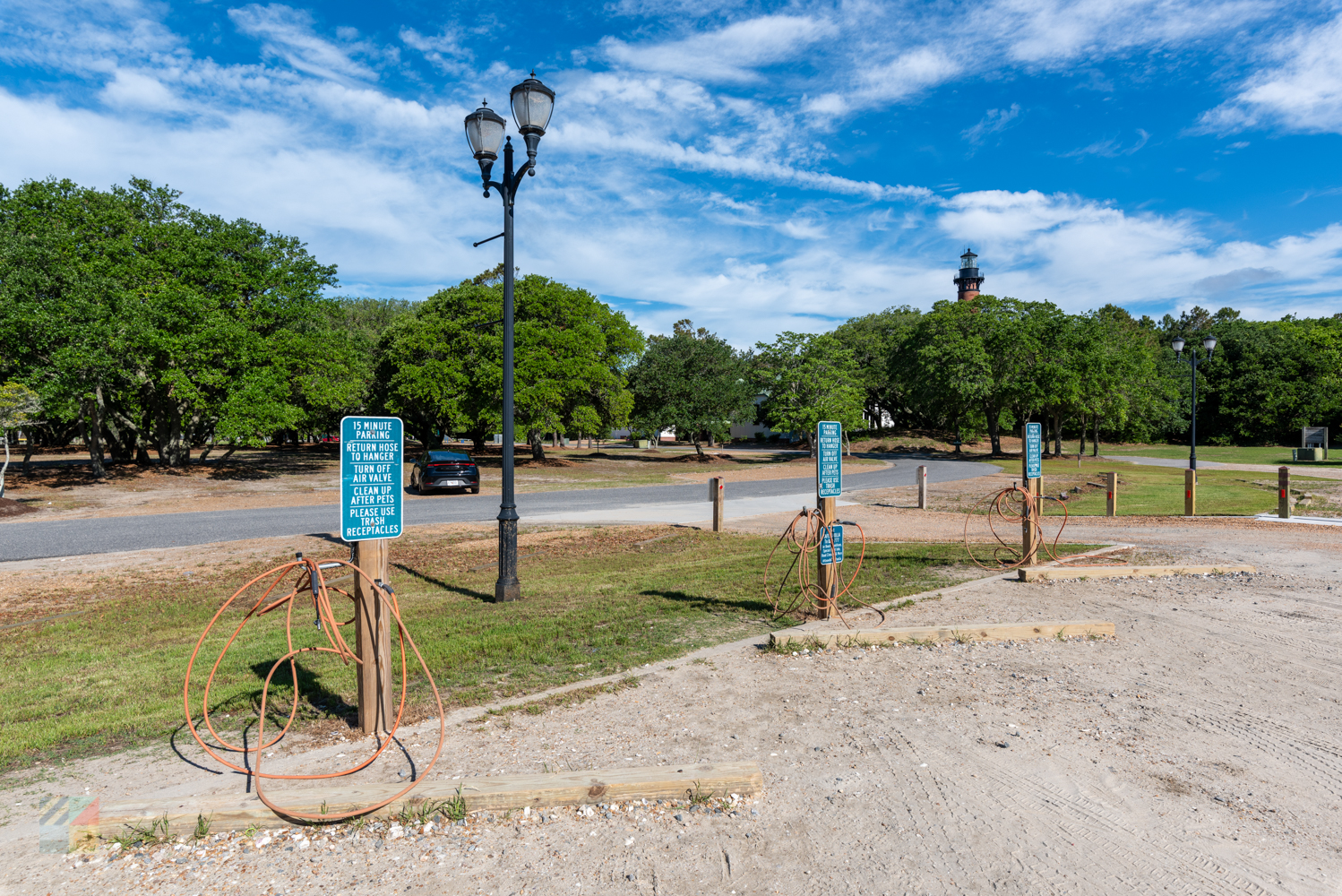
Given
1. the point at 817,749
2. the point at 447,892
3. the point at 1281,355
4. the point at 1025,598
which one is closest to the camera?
the point at 447,892

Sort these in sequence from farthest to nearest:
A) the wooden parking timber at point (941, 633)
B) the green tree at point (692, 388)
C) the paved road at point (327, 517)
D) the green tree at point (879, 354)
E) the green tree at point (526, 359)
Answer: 1. the green tree at point (879, 354)
2. the green tree at point (692, 388)
3. the green tree at point (526, 359)
4. the paved road at point (327, 517)
5. the wooden parking timber at point (941, 633)

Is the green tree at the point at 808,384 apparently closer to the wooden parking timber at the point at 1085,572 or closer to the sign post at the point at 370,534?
the wooden parking timber at the point at 1085,572

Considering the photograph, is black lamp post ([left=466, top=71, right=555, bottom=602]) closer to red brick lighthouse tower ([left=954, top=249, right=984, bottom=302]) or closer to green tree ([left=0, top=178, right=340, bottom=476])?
green tree ([left=0, top=178, right=340, bottom=476])

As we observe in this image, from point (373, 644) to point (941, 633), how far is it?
4.91m

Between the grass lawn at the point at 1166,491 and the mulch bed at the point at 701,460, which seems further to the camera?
the mulch bed at the point at 701,460

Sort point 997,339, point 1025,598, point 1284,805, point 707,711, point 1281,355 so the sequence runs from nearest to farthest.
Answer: point 1284,805, point 707,711, point 1025,598, point 997,339, point 1281,355

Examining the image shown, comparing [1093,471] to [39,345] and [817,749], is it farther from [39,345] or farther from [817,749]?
[39,345]

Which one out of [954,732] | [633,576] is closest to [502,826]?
[954,732]

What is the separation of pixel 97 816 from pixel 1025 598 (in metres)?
8.58

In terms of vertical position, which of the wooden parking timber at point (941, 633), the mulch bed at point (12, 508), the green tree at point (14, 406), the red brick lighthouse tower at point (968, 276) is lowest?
the mulch bed at point (12, 508)

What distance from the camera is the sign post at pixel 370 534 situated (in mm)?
4449

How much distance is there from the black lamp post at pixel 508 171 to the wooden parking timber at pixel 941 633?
11.3 ft

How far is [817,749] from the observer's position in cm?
436

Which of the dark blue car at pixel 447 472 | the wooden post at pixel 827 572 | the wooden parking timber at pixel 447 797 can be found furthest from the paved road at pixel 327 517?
the wooden parking timber at pixel 447 797
